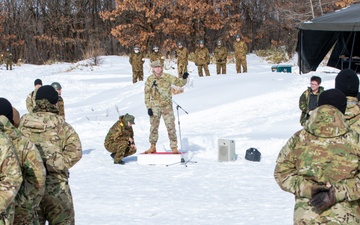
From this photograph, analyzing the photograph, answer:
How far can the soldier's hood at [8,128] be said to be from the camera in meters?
3.73

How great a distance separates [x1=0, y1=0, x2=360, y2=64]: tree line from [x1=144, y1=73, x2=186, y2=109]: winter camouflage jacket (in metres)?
21.1

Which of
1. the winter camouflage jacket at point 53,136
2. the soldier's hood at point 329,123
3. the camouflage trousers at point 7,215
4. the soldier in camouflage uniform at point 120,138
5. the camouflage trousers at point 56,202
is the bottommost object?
→ the soldier in camouflage uniform at point 120,138

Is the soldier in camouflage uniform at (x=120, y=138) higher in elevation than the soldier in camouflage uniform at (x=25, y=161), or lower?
lower

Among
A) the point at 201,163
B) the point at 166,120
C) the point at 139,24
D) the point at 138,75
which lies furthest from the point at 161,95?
the point at 139,24

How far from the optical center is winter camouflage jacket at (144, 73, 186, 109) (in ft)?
36.7

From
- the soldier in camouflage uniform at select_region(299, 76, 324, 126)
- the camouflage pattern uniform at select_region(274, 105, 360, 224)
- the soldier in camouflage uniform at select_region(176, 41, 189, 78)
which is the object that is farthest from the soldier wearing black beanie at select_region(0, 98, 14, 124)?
the soldier in camouflage uniform at select_region(176, 41, 189, 78)

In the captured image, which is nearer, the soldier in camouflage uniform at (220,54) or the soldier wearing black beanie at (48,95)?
the soldier wearing black beanie at (48,95)

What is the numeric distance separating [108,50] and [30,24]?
318 inches

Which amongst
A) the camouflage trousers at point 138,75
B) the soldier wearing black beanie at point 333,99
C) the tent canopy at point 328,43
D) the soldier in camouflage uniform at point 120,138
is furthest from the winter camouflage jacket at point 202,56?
the soldier wearing black beanie at point 333,99

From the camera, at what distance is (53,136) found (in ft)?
16.3

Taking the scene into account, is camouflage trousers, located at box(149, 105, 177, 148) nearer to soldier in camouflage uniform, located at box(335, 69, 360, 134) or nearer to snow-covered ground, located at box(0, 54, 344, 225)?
snow-covered ground, located at box(0, 54, 344, 225)

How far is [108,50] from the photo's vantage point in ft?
188

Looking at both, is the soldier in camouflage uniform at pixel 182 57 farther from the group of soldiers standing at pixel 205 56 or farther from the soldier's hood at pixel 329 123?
the soldier's hood at pixel 329 123

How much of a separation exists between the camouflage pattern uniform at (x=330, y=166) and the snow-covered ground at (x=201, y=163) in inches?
123
